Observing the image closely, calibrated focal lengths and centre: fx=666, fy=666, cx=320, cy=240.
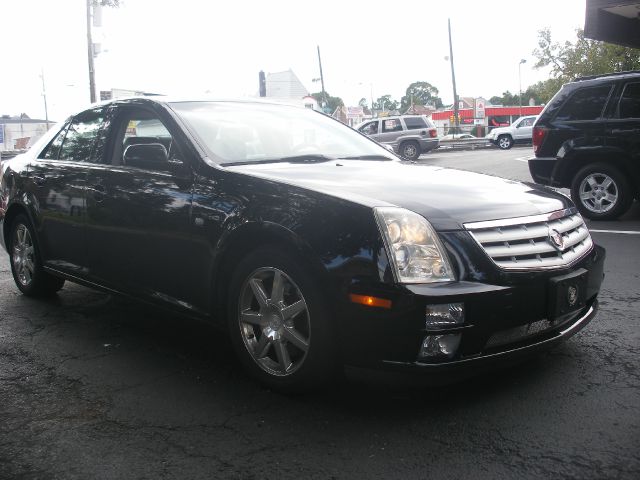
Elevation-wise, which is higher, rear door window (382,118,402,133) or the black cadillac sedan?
rear door window (382,118,402,133)

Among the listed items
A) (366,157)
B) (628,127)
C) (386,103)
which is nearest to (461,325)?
(366,157)

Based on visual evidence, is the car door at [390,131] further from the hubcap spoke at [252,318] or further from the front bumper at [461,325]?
the front bumper at [461,325]

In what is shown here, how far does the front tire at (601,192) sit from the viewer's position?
8383 mm

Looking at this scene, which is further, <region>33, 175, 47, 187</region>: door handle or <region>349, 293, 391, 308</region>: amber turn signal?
<region>33, 175, 47, 187</region>: door handle

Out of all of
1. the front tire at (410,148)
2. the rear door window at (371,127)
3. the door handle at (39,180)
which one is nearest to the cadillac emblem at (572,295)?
the door handle at (39,180)

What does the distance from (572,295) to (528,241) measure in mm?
349

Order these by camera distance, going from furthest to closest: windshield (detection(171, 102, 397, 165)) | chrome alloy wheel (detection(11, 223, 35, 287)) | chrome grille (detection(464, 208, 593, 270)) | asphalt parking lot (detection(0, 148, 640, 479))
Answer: chrome alloy wheel (detection(11, 223, 35, 287))
windshield (detection(171, 102, 397, 165))
chrome grille (detection(464, 208, 593, 270))
asphalt parking lot (detection(0, 148, 640, 479))

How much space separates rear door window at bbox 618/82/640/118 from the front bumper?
6.03 metres

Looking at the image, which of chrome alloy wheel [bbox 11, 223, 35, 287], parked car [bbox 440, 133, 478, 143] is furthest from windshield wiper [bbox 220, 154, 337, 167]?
parked car [bbox 440, 133, 478, 143]

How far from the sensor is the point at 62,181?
4.83 metres

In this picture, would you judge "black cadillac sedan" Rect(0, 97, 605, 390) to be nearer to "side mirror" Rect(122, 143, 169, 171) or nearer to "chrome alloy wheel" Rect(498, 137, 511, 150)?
"side mirror" Rect(122, 143, 169, 171)

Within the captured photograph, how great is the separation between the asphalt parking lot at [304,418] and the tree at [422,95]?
488 feet

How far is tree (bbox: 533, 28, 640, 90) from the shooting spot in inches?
1261

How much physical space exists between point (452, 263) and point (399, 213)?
0.33 meters
